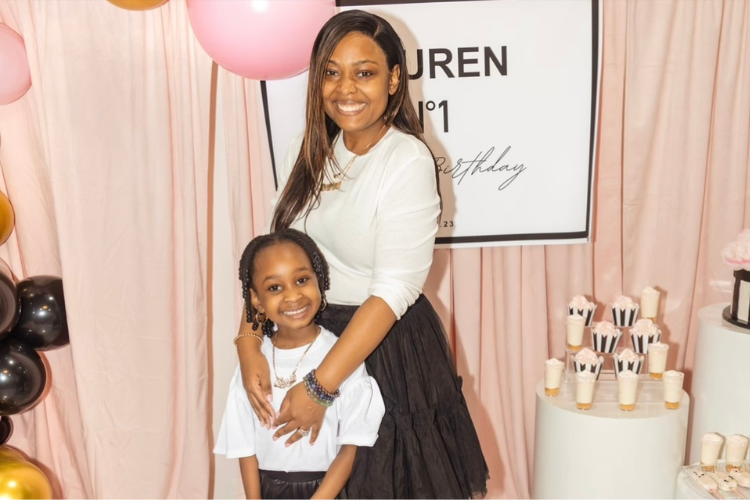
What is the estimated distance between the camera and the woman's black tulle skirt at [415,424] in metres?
1.60

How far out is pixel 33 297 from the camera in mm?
2402

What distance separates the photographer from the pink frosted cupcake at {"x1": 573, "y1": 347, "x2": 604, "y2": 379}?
226cm

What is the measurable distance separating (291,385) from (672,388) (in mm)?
1156

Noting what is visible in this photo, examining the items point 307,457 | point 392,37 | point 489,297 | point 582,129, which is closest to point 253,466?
point 307,457

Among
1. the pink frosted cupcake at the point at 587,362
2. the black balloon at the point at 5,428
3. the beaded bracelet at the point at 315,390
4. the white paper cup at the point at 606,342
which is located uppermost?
the beaded bracelet at the point at 315,390

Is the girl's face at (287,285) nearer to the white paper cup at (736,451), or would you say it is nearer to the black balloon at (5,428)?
the white paper cup at (736,451)

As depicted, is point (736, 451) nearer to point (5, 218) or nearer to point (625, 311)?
point (625, 311)

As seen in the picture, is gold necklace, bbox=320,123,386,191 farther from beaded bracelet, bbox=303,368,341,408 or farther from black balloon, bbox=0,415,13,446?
black balloon, bbox=0,415,13,446

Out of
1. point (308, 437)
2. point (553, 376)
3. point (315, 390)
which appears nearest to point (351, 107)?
point (315, 390)

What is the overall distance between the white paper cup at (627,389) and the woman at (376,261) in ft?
1.93

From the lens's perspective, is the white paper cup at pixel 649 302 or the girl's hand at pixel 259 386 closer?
the girl's hand at pixel 259 386

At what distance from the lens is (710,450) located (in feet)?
6.93

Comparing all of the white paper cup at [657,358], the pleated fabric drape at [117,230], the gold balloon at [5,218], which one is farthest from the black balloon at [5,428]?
the white paper cup at [657,358]

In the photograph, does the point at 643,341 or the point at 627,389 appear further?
the point at 643,341
